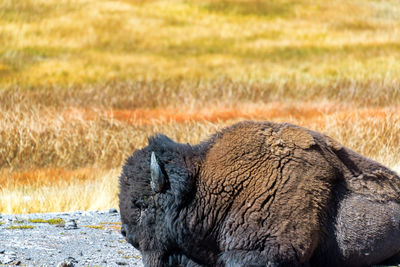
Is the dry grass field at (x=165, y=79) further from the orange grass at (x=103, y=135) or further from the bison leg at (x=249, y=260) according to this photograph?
the bison leg at (x=249, y=260)

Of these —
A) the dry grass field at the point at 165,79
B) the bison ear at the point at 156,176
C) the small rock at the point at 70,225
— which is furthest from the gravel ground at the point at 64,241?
the dry grass field at the point at 165,79

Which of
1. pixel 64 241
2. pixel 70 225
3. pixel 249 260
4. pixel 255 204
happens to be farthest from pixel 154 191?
pixel 70 225

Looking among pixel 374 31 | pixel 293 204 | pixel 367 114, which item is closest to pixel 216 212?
pixel 293 204

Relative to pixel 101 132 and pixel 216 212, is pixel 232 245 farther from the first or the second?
pixel 101 132

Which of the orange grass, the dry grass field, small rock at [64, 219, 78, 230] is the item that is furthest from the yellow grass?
small rock at [64, 219, 78, 230]

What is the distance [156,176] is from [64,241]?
6.82 feet

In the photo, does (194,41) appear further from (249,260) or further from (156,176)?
(249,260)

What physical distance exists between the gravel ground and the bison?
0.88 metres

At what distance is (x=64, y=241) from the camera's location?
712 centimetres

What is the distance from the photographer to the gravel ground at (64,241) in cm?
641

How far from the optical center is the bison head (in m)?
5.61

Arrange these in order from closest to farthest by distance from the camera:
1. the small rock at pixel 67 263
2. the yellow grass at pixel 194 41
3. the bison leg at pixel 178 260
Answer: the bison leg at pixel 178 260
the small rock at pixel 67 263
the yellow grass at pixel 194 41

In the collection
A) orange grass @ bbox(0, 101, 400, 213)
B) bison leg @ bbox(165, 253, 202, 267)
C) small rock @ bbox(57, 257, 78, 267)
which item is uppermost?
bison leg @ bbox(165, 253, 202, 267)

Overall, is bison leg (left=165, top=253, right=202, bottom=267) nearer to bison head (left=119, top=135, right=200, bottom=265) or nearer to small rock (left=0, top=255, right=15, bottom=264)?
bison head (left=119, top=135, right=200, bottom=265)
